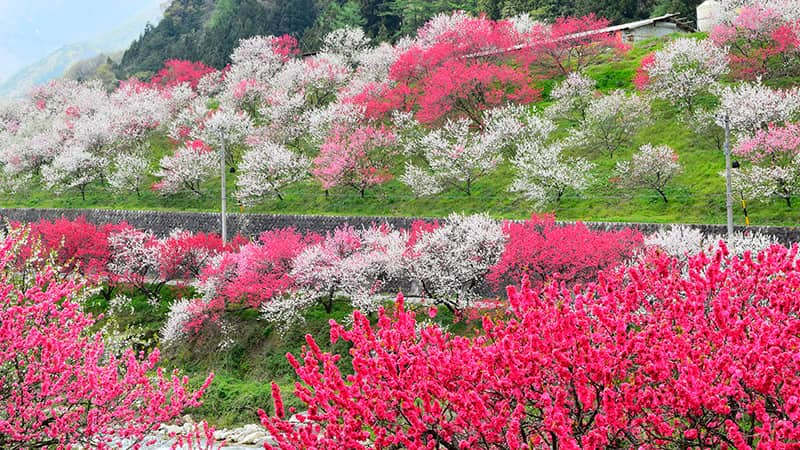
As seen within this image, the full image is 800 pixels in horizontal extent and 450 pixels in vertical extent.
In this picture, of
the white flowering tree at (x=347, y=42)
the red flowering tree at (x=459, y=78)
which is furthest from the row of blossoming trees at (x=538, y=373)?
the white flowering tree at (x=347, y=42)

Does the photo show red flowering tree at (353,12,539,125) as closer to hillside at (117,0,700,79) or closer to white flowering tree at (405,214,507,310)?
hillside at (117,0,700,79)

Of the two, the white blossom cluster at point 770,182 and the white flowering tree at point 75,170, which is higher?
the white flowering tree at point 75,170

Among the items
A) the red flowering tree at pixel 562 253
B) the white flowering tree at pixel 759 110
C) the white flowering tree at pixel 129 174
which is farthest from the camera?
the white flowering tree at pixel 129 174

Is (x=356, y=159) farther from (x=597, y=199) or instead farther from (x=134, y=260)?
(x=597, y=199)

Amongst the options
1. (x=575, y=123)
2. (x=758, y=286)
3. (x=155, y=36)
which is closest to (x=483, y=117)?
(x=575, y=123)

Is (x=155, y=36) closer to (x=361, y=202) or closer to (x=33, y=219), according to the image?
(x=33, y=219)

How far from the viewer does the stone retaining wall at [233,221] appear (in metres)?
22.4

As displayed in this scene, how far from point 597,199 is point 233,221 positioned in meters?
18.9

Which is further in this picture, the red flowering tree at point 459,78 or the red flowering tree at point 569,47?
the red flowering tree at point 569,47

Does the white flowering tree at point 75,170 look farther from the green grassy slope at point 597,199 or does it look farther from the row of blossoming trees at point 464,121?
the green grassy slope at point 597,199

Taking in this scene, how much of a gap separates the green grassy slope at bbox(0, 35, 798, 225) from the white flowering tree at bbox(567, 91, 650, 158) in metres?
0.70

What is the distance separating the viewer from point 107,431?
9.68 m

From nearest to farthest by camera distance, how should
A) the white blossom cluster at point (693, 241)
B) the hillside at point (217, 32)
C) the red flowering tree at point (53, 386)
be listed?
the red flowering tree at point (53, 386) < the white blossom cluster at point (693, 241) < the hillside at point (217, 32)

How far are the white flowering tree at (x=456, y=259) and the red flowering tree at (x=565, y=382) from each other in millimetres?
14736
